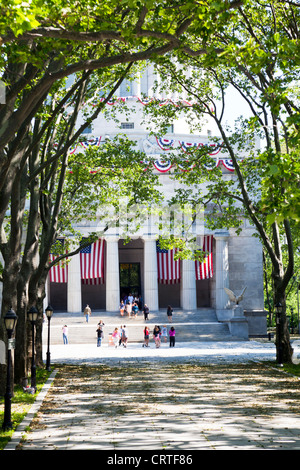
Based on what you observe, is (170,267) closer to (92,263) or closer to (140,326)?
(92,263)

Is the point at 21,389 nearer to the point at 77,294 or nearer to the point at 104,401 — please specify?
the point at 104,401

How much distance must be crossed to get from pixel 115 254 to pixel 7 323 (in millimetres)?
38782

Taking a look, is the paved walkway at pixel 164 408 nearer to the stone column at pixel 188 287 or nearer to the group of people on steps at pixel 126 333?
the group of people on steps at pixel 126 333

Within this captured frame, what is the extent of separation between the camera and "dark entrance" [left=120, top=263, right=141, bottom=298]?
61.6 metres

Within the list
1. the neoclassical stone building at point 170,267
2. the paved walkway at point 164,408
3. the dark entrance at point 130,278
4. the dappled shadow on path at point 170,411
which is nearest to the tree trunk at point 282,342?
the paved walkway at point 164,408

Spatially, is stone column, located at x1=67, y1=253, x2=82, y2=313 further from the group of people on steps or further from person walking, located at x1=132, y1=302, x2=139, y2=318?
person walking, located at x1=132, y1=302, x2=139, y2=318

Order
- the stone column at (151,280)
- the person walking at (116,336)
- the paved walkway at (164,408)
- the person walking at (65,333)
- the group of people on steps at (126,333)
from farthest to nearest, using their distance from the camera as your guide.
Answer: the stone column at (151,280)
the person walking at (65,333)
the person walking at (116,336)
the group of people on steps at (126,333)
the paved walkway at (164,408)

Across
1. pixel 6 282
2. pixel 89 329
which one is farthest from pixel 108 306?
pixel 6 282

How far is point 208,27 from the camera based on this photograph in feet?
37.1

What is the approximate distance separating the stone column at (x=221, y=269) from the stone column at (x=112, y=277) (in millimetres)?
8397

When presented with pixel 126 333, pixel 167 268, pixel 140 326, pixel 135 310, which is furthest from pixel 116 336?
pixel 167 268

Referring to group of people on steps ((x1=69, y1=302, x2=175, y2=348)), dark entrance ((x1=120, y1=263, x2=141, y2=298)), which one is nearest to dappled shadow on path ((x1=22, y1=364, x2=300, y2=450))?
group of people on steps ((x1=69, y1=302, x2=175, y2=348))

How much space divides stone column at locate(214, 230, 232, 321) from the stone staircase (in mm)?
1131

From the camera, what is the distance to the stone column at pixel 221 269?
5094cm
